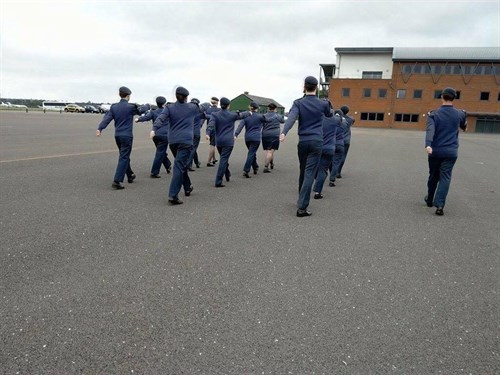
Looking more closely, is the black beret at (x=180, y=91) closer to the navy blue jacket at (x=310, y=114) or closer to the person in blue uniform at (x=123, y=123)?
the person in blue uniform at (x=123, y=123)

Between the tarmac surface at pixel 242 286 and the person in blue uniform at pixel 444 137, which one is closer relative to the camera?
the tarmac surface at pixel 242 286

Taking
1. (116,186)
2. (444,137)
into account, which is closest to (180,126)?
(116,186)

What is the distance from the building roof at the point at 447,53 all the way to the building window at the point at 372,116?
Result: 8050 mm

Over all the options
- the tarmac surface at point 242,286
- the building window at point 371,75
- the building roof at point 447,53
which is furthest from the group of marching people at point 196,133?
the building window at point 371,75

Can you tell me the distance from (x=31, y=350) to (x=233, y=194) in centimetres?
549

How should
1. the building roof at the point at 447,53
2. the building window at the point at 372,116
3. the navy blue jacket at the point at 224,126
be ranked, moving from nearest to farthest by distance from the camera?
the navy blue jacket at the point at 224,126 → the building roof at the point at 447,53 → the building window at the point at 372,116

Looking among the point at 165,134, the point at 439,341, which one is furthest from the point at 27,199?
the point at 439,341

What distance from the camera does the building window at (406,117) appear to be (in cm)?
5447

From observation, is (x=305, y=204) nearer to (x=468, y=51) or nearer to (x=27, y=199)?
(x=27, y=199)

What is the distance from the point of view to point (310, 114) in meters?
6.28

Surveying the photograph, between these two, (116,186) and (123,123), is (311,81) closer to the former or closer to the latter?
(123,123)

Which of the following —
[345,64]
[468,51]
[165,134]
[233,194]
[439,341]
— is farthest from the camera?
[345,64]

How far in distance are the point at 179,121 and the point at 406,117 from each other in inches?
2134

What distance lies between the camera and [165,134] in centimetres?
916
